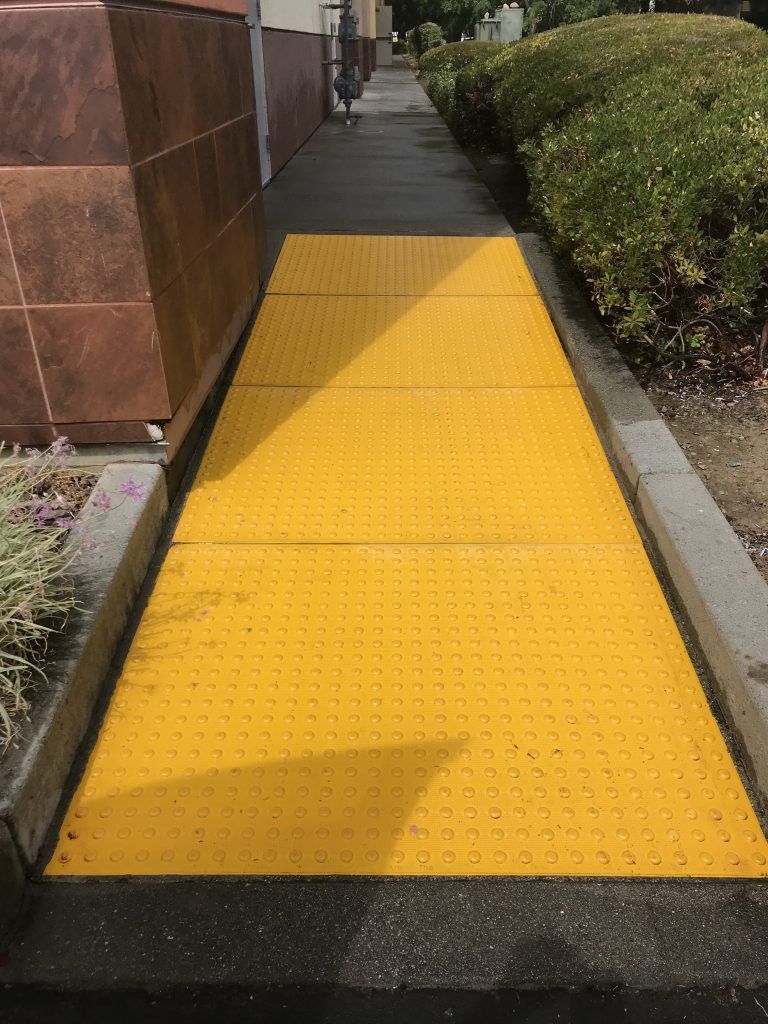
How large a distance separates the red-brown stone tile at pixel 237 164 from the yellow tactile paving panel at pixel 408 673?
41.6 inches

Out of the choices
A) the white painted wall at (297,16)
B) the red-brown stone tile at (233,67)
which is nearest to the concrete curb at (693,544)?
the red-brown stone tile at (233,67)

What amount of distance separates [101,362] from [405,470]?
139 centimetres

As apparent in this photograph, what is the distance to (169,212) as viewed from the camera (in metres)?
3.17

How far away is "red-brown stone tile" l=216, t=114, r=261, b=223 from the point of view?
411 centimetres

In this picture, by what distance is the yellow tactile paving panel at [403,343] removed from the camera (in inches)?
177

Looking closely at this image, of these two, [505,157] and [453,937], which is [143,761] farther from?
[505,157]

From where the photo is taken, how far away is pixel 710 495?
3.23m

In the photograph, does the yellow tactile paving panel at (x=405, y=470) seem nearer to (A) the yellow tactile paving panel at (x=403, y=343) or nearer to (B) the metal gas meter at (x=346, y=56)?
(A) the yellow tactile paving panel at (x=403, y=343)

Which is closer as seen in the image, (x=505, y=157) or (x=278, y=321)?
(x=278, y=321)

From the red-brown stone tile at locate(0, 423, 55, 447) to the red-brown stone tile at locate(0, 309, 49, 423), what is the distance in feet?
0.07

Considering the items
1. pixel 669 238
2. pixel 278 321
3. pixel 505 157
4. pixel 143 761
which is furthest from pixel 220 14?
pixel 505 157

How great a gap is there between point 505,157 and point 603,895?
10478 mm

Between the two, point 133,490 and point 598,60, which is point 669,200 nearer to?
point 133,490

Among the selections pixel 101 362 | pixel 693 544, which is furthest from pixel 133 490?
pixel 693 544
